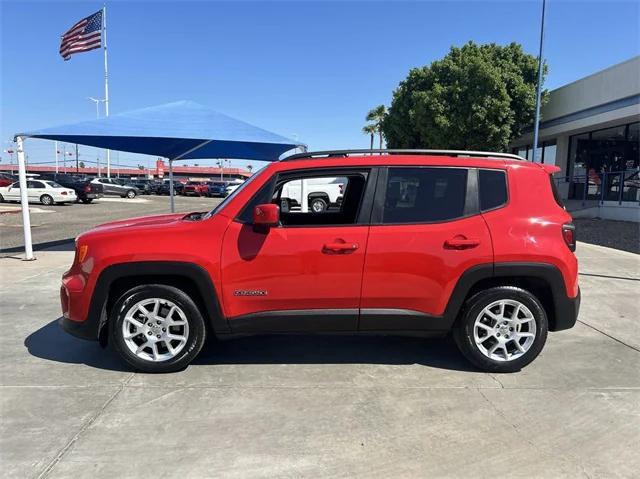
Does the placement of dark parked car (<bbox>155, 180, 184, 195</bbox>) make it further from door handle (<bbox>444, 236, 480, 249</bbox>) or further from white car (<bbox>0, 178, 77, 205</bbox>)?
door handle (<bbox>444, 236, 480, 249</bbox>)

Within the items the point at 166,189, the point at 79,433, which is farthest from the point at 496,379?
the point at 166,189

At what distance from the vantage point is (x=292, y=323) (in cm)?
401

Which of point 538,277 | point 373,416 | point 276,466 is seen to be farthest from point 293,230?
point 538,277

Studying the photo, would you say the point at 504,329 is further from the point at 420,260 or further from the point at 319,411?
the point at 319,411

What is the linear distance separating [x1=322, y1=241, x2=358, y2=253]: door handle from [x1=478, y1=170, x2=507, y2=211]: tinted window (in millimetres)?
1137

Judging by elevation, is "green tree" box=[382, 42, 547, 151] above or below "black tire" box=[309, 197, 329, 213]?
above

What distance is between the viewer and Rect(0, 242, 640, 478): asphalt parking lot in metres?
2.86

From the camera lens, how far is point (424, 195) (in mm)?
4070

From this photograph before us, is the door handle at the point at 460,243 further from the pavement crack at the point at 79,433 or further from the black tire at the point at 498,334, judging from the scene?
the pavement crack at the point at 79,433

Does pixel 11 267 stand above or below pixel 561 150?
below

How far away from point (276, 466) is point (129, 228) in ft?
7.57

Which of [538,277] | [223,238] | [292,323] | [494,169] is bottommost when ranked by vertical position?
[292,323]

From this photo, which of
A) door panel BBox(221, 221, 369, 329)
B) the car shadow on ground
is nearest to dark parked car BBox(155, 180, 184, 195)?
the car shadow on ground

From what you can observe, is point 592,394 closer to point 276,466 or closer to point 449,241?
point 449,241
